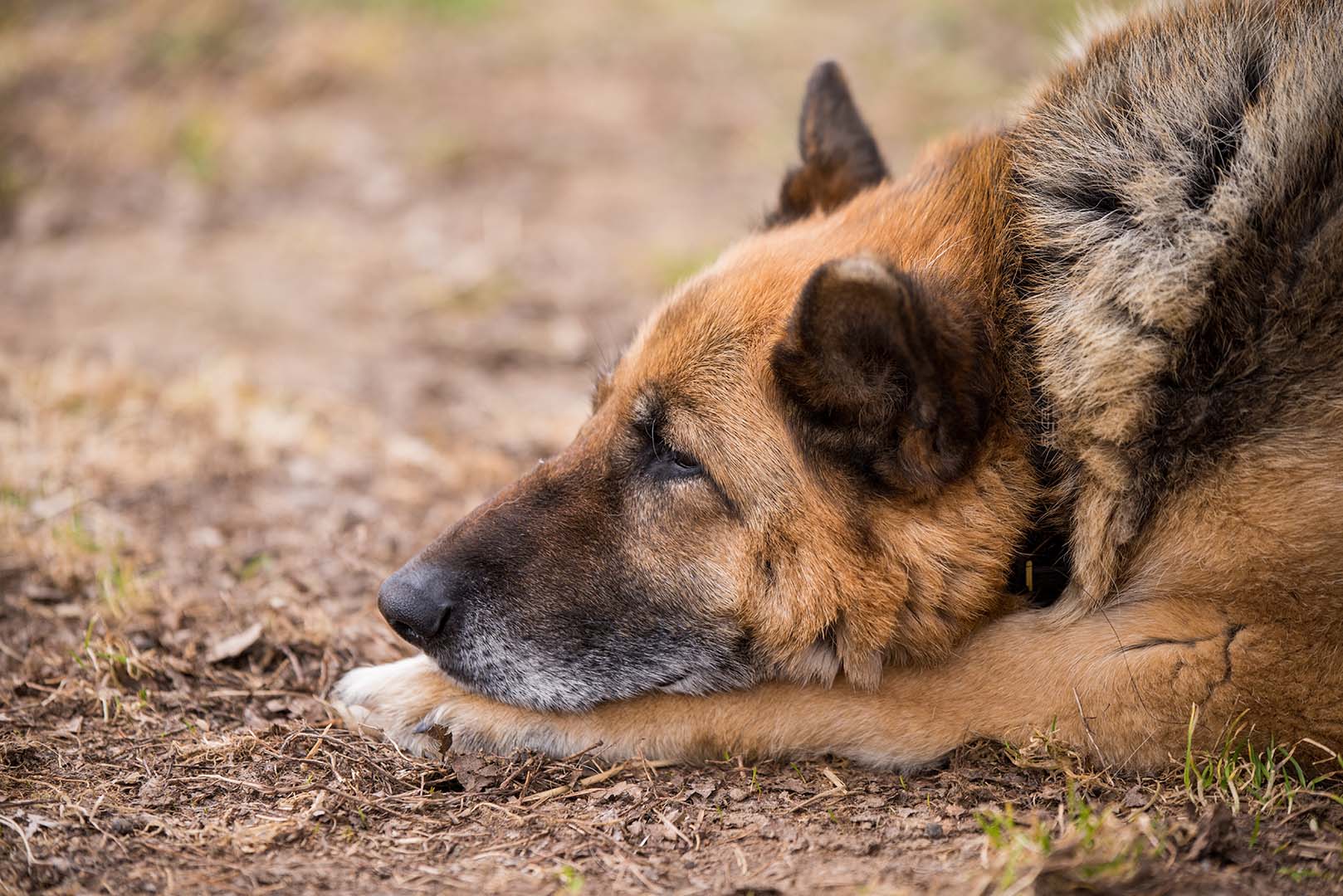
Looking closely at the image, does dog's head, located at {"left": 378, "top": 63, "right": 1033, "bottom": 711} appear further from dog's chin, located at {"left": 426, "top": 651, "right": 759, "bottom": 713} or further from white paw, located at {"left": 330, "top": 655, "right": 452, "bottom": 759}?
white paw, located at {"left": 330, "top": 655, "right": 452, "bottom": 759}

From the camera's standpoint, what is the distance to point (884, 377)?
294cm

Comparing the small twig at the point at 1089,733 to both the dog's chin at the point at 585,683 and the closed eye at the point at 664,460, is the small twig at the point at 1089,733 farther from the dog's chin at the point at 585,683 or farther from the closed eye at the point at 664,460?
the closed eye at the point at 664,460

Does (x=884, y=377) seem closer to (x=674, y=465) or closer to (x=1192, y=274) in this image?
(x=674, y=465)

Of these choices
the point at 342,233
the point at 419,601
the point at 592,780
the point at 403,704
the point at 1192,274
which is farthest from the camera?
the point at 342,233

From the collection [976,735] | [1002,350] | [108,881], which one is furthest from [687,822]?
[1002,350]

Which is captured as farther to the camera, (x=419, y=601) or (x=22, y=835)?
(x=419, y=601)

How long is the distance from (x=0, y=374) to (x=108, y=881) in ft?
14.5

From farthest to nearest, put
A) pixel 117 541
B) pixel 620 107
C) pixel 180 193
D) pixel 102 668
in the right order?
pixel 620 107
pixel 180 193
pixel 117 541
pixel 102 668

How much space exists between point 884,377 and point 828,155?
1.54m

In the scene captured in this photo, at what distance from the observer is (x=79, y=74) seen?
1045 centimetres

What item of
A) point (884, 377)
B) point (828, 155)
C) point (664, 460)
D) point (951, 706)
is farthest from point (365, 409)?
point (951, 706)

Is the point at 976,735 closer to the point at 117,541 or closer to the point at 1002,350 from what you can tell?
the point at 1002,350

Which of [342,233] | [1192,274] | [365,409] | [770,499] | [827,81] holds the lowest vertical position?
[770,499]

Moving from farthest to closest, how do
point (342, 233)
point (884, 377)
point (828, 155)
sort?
point (342, 233)
point (828, 155)
point (884, 377)
